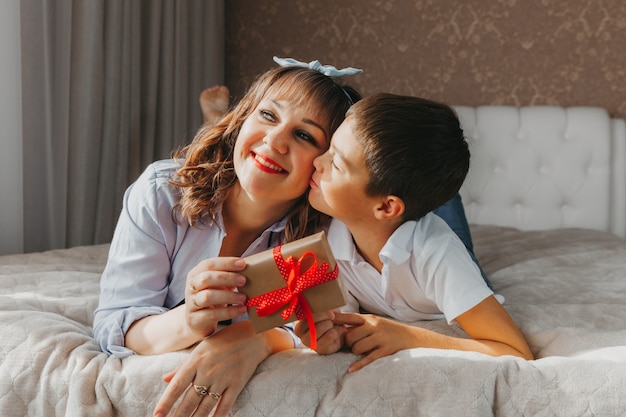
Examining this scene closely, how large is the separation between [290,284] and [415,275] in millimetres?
463

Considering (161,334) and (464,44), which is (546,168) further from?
(161,334)

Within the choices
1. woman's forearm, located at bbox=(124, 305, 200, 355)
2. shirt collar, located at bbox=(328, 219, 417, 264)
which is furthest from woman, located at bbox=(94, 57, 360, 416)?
shirt collar, located at bbox=(328, 219, 417, 264)

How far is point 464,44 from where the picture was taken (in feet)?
11.7

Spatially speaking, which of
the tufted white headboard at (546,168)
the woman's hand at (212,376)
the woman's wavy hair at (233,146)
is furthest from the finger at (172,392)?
the tufted white headboard at (546,168)

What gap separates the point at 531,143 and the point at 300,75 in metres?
2.00

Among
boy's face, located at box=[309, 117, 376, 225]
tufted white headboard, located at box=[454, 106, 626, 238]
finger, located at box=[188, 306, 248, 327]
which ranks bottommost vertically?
tufted white headboard, located at box=[454, 106, 626, 238]

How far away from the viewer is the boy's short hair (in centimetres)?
149

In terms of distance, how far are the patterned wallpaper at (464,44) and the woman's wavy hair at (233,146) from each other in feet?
6.60

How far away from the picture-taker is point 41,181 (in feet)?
9.36

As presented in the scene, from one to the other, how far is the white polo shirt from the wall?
1.60 metres

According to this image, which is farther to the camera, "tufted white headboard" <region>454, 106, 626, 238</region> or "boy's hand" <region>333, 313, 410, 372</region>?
"tufted white headboard" <region>454, 106, 626, 238</region>

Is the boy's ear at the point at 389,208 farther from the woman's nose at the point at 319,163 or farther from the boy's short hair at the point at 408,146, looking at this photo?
the woman's nose at the point at 319,163

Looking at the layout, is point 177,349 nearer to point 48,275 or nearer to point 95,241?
point 48,275

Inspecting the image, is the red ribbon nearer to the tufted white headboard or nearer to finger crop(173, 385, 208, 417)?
finger crop(173, 385, 208, 417)
